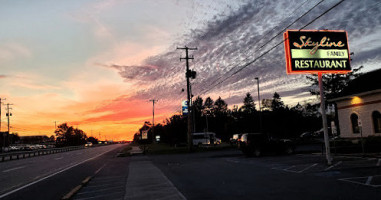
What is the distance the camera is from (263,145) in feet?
78.9

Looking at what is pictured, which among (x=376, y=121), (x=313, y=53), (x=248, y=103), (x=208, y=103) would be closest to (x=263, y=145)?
(x=313, y=53)

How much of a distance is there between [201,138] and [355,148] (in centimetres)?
4086

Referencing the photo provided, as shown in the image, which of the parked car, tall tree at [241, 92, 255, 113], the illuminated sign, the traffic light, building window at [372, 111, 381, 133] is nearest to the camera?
the illuminated sign

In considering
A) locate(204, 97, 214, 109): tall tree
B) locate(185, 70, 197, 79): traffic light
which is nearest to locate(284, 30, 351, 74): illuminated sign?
locate(185, 70, 197, 79): traffic light

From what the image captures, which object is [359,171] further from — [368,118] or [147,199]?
[368,118]

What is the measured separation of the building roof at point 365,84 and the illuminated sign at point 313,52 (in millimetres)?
9882

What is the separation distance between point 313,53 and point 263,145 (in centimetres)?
943

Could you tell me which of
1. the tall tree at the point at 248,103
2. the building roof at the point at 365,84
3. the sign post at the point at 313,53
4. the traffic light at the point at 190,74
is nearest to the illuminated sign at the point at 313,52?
the sign post at the point at 313,53

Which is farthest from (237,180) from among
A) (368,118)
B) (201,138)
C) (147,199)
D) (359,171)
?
(201,138)

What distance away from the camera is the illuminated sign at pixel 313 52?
57.6 ft

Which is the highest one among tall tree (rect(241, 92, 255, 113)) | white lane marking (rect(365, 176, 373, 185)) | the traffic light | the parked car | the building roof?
tall tree (rect(241, 92, 255, 113))

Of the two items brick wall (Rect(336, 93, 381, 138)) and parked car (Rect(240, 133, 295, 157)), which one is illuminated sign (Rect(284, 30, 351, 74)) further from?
brick wall (Rect(336, 93, 381, 138))

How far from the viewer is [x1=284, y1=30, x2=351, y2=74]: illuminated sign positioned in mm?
17562

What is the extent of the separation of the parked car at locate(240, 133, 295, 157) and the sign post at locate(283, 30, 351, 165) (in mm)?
8225
